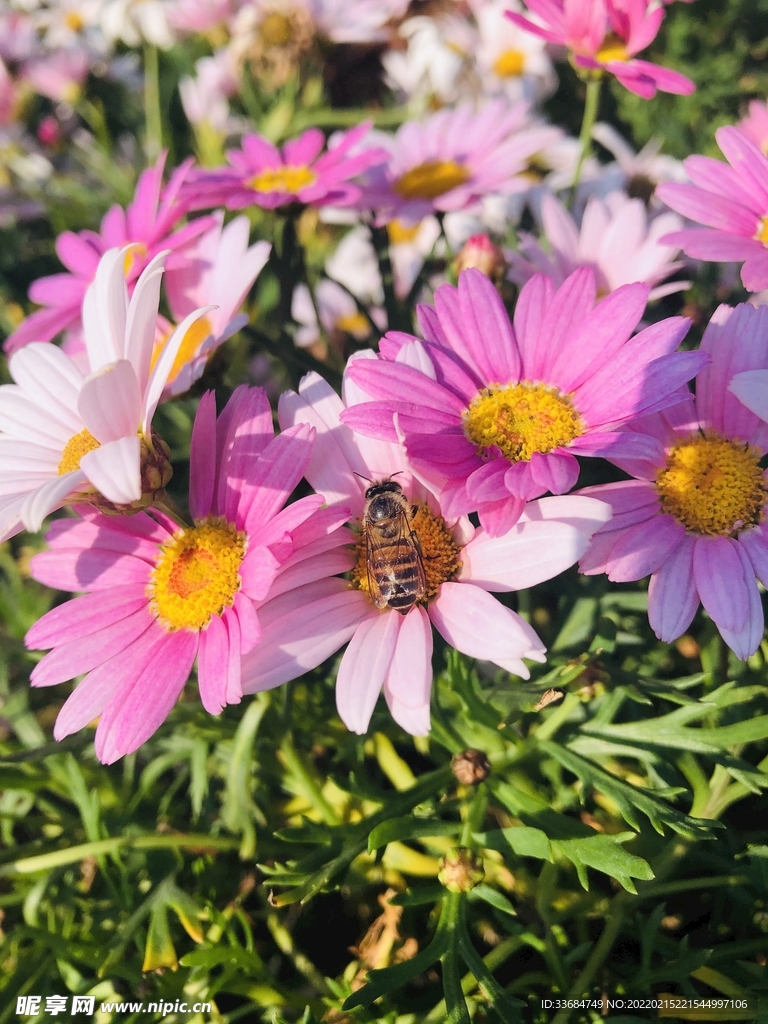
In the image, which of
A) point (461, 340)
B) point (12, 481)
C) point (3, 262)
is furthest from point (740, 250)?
point (3, 262)

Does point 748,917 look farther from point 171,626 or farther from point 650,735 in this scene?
point 171,626

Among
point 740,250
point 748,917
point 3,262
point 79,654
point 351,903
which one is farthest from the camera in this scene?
point 3,262

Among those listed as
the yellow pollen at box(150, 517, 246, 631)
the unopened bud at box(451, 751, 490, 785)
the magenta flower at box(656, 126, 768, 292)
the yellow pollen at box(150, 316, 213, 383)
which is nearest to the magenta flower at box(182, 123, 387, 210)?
the yellow pollen at box(150, 316, 213, 383)

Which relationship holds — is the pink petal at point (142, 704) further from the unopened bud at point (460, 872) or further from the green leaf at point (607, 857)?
the green leaf at point (607, 857)

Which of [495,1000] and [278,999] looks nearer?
[495,1000]

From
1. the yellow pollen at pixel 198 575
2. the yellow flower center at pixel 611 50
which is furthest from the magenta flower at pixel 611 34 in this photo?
the yellow pollen at pixel 198 575

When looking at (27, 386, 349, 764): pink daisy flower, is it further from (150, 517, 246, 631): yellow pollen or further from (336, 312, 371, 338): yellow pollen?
(336, 312, 371, 338): yellow pollen
